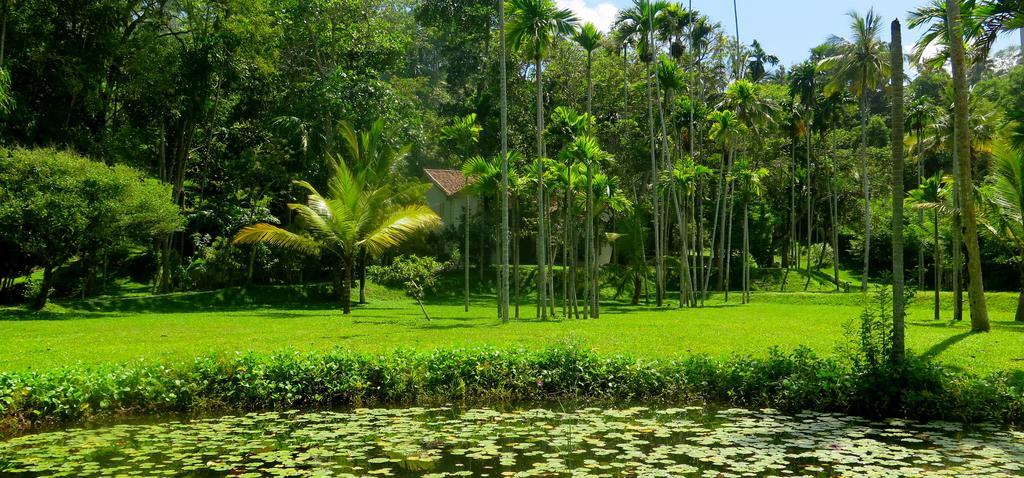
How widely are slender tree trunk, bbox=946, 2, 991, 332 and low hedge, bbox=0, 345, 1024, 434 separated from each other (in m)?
7.05

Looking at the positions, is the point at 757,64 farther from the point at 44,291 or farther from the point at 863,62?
the point at 44,291

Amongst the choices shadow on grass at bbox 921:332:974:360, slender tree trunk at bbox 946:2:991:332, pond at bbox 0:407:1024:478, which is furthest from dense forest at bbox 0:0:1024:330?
pond at bbox 0:407:1024:478

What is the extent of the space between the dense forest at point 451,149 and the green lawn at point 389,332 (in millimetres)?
1904

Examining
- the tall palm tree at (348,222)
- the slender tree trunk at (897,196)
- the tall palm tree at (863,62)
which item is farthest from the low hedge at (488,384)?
the tall palm tree at (863,62)

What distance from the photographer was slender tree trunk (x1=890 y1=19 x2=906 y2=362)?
10805 millimetres

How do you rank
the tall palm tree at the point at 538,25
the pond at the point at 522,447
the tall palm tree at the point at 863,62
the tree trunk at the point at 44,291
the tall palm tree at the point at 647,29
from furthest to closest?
the tall palm tree at the point at 863,62 → the tall palm tree at the point at 647,29 → the tree trunk at the point at 44,291 → the tall palm tree at the point at 538,25 → the pond at the point at 522,447

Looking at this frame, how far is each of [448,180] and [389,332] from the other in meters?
30.7

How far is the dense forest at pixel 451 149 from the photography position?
23.8 m

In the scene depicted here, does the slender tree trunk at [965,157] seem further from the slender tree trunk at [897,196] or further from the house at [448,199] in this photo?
the house at [448,199]

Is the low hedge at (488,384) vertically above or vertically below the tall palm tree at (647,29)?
below

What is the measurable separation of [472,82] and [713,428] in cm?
4665

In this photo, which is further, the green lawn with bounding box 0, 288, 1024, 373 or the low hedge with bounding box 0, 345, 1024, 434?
the green lawn with bounding box 0, 288, 1024, 373

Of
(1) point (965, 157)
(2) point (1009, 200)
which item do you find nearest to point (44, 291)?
(1) point (965, 157)

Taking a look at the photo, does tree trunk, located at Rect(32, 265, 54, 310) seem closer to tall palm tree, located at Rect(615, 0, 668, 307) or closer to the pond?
the pond
